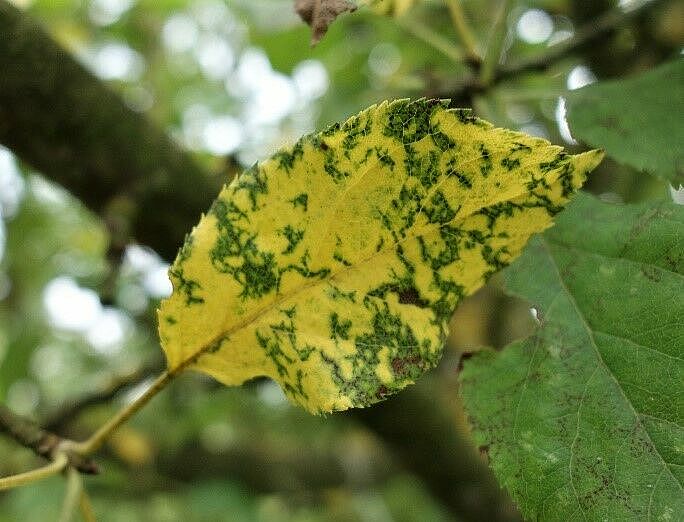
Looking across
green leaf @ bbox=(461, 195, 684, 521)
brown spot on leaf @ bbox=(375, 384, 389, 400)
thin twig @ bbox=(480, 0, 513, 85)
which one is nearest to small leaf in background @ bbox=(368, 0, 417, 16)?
thin twig @ bbox=(480, 0, 513, 85)

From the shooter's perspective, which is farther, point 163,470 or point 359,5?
point 163,470

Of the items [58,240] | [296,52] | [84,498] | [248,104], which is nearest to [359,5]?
[84,498]

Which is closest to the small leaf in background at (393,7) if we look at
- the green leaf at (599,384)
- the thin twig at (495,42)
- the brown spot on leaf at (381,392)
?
the thin twig at (495,42)

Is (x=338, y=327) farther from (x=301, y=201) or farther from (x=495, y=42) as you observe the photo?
(x=495, y=42)

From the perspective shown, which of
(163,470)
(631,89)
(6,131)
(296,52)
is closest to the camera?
(631,89)

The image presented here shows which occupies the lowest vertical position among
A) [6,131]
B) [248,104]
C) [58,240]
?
[58,240]

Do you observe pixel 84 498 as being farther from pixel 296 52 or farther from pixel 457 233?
pixel 296 52

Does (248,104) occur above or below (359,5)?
below
